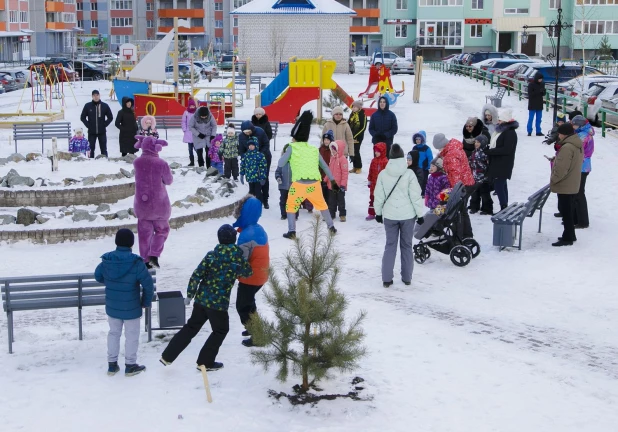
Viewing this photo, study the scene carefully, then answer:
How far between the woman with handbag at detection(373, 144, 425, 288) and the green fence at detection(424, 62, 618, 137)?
1187 centimetres

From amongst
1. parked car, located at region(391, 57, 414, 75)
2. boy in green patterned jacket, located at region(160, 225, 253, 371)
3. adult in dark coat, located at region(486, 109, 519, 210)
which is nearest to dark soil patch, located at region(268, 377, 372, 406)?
boy in green patterned jacket, located at region(160, 225, 253, 371)

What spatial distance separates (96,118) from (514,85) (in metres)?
17.0

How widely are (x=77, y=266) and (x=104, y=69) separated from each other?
134ft

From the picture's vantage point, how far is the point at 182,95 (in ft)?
86.5

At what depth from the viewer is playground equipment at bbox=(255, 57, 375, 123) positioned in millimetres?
24016

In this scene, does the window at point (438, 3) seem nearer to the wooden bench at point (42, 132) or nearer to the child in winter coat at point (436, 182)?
the wooden bench at point (42, 132)

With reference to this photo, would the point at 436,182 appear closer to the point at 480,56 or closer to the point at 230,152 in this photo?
the point at 230,152

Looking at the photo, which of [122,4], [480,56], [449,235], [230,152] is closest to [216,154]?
[230,152]

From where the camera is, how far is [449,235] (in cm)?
1112

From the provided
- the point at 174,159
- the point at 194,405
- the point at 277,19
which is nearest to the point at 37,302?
the point at 194,405

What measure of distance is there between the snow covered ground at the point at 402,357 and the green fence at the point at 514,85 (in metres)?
10.6

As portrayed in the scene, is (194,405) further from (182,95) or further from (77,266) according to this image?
(182,95)

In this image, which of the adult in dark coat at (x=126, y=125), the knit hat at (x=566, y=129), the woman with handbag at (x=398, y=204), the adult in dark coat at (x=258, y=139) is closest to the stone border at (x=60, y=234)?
the adult in dark coat at (x=258, y=139)

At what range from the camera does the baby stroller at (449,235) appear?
1097 centimetres
